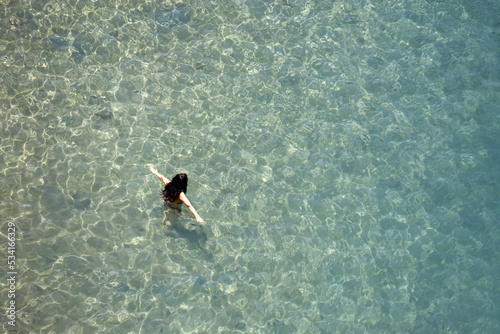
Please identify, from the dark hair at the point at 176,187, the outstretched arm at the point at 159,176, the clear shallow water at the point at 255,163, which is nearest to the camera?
the dark hair at the point at 176,187

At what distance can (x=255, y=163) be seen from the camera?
9773 mm

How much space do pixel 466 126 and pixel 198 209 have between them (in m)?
6.37

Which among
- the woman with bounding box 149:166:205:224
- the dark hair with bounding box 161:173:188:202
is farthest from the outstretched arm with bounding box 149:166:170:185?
the dark hair with bounding box 161:173:188:202

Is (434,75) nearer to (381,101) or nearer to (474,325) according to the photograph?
(381,101)

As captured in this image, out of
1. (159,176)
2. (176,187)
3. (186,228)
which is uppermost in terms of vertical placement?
(176,187)

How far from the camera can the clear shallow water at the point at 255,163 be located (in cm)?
836

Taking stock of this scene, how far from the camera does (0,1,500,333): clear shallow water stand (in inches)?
329

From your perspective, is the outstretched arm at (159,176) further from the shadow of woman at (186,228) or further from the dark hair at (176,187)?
the shadow of woman at (186,228)

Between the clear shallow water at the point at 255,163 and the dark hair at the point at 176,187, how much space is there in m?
0.81

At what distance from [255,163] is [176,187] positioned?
2241 millimetres

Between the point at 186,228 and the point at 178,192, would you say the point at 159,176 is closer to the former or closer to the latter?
the point at 178,192

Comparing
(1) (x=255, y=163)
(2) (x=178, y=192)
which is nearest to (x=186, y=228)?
(2) (x=178, y=192)

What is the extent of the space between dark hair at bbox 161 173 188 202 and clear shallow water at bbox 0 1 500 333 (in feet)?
2.65

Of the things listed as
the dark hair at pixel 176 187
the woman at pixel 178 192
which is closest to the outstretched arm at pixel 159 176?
the woman at pixel 178 192
